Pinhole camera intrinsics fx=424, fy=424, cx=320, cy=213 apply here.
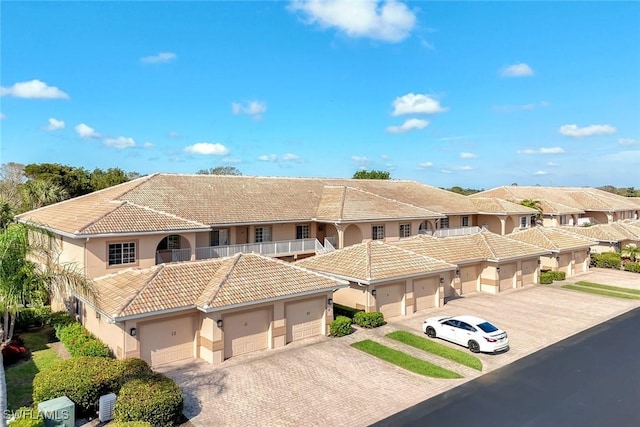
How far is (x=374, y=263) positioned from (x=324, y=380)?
33.1ft

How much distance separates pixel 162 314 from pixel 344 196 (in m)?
21.9

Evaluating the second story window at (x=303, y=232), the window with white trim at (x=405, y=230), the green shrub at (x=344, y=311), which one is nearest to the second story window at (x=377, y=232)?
the window with white trim at (x=405, y=230)

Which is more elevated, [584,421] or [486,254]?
→ [486,254]

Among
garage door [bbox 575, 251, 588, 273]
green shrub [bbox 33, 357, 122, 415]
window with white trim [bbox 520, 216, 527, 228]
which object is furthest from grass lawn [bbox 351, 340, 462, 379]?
window with white trim [bbox 520, 216, 527, 228]

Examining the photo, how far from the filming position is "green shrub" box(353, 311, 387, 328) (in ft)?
78.1

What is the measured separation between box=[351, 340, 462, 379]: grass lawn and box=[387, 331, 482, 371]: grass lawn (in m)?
1.33

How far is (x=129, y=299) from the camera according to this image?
17.8m

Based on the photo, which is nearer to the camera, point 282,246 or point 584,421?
point 584,421

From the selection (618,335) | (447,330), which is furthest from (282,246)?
(618,335)

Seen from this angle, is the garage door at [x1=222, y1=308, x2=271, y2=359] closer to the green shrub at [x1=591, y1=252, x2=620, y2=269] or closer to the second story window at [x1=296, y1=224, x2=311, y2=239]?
the second story window at [x1=296, y1=224, x2=311, y2=239]

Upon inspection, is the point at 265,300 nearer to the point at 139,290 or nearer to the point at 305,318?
the point at 305,318

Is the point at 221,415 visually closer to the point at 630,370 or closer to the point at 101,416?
the point at 101,416

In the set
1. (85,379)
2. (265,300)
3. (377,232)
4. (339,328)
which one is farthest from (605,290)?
(85,379)

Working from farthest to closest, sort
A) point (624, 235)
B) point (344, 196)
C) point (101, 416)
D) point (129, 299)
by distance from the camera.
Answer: point (624, 235) → point (344, 196) → point (129, 299) → point (101, 416)
